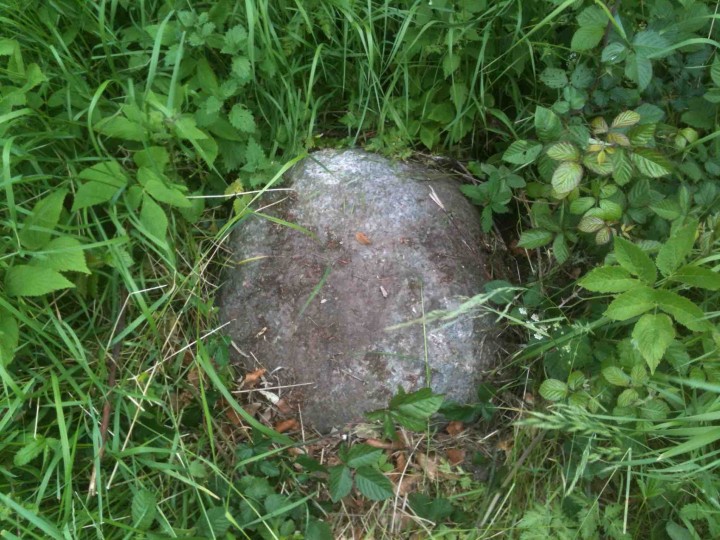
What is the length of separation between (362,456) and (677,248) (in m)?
1.04

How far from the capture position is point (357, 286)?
2.23 meters

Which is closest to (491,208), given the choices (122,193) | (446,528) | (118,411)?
(446,528)

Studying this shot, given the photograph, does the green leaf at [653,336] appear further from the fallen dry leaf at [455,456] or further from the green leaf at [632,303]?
the fallen dry leaf at [455,456]

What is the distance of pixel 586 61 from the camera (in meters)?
2.12

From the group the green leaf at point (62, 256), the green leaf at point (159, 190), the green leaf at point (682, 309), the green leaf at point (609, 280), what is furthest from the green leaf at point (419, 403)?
the green leaf at point (62, 256)

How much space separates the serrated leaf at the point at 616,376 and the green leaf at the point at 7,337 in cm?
169

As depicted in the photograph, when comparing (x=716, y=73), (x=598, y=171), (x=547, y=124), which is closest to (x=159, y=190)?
(x=547, y=124)

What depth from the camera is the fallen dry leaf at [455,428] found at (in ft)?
7.03

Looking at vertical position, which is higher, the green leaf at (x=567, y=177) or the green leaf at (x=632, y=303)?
the green leaf at (x=567, y=177)

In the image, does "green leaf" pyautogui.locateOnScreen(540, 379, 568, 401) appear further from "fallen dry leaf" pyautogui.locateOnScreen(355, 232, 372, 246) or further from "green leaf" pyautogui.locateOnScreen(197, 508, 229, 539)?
"green leaf" pyautogui.locateOnScreen(197, 508, 229, 539)

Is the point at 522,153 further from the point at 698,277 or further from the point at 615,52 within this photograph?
the point at 698,277

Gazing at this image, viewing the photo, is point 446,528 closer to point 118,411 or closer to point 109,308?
point 118,411

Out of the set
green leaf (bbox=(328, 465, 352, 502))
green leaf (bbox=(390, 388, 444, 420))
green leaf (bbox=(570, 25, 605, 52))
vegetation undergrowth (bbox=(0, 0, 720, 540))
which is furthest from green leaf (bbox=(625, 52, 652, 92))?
green leaf (bbox=(328, 465, 352, 502))

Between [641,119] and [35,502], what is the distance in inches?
84.2
